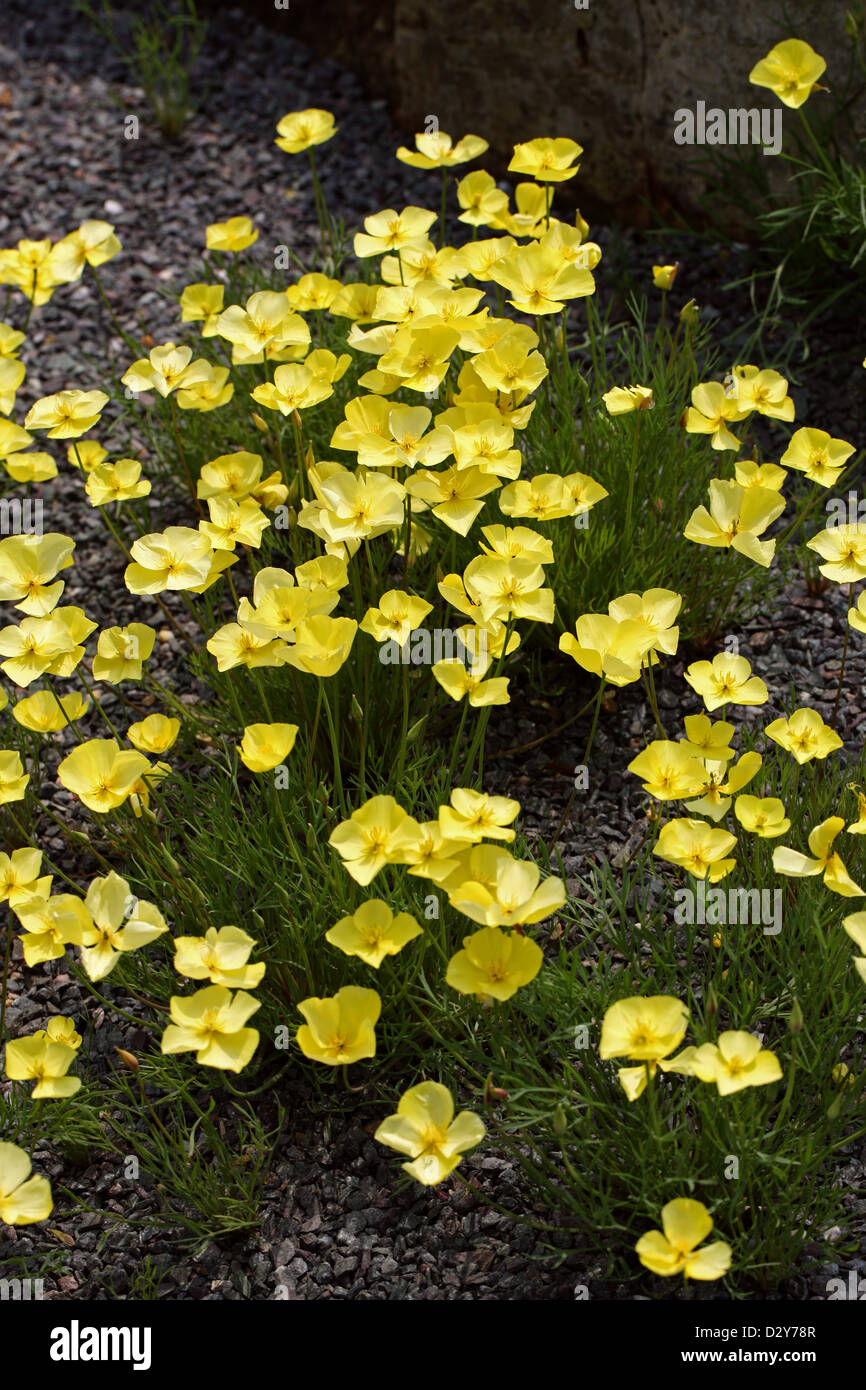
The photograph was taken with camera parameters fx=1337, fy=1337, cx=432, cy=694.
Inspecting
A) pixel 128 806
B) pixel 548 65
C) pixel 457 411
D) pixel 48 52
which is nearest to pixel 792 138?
pixel 548 65

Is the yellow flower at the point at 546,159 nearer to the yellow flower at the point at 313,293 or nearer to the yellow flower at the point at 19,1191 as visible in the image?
the yellow flower at the point at 313,293

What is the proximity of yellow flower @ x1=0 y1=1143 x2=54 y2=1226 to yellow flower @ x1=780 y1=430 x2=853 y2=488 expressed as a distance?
1.76 metres

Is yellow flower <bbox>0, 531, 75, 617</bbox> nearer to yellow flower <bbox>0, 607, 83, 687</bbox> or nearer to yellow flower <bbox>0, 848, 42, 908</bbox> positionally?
yellow flower <bbox>0, 607, 83, 687</bbox>

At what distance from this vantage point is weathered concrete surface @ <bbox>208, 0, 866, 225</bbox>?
11.5ft

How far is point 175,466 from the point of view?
3326 millimetres

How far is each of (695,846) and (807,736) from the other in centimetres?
33

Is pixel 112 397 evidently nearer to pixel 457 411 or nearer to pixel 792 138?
pixel 457 411

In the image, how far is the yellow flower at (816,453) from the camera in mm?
2496

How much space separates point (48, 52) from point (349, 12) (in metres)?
1.16

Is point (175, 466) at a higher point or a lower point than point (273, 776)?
higher

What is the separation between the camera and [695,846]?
2.06m

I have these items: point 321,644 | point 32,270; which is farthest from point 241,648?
point 32,270

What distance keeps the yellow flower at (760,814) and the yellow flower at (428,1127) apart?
648mm

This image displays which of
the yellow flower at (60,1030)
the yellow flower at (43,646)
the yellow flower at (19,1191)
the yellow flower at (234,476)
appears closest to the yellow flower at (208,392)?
the yellow flower at (234,476)
